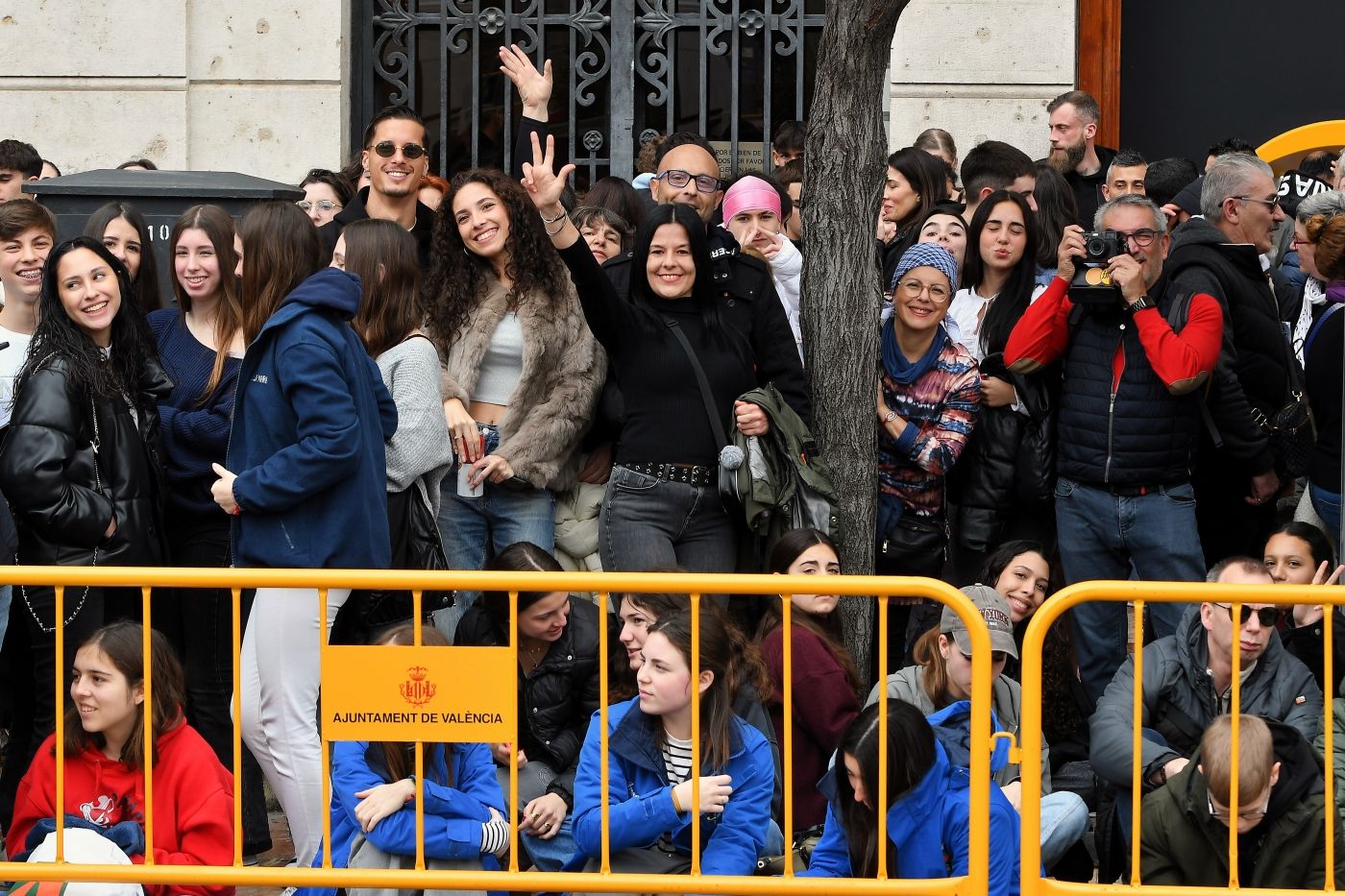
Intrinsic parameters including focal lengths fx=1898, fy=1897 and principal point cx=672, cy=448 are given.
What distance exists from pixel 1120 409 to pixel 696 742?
107 inches

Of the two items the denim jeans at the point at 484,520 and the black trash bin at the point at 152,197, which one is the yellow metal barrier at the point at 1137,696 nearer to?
A: the denim jeans at the point at 484,520

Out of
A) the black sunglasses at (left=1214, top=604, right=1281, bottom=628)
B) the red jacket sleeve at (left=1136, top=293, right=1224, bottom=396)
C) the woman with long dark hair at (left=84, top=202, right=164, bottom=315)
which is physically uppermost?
the woman with long dark hair at (left=84, top=202, right=164, bottom=315)

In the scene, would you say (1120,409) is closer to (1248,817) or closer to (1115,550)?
(1115,550)

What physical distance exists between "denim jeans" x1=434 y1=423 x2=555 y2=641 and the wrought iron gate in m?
4.87

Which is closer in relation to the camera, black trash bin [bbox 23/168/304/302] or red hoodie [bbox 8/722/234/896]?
red hoodie [bbox 8/722/234/896]

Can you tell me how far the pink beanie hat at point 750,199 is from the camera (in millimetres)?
7312

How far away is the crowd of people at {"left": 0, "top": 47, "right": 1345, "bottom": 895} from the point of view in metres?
5.07

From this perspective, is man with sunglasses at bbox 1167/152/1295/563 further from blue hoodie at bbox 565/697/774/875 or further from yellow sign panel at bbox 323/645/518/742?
yellow sign panel at bbox 323/645/518/742

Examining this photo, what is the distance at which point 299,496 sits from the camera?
554 centimetres

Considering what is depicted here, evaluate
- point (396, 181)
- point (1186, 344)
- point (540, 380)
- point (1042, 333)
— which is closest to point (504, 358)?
point (540, 380)

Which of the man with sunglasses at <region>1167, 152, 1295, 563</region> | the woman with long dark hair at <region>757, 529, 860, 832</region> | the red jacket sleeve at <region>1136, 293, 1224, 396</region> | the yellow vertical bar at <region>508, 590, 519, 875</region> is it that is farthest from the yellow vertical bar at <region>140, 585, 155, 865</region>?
the man with sunglasses at <region>1167, 152, 1295, 563</region>

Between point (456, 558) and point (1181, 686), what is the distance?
2.53m

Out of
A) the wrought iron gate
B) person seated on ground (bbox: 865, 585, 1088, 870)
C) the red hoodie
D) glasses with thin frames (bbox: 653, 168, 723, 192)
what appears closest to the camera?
the red hoodie

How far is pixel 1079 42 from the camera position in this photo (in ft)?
36.7
